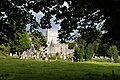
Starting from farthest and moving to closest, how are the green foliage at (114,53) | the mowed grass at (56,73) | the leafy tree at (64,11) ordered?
the green foliage at (114,53)
the mowed grass at (56,73)
the leafy tree at (64,11)

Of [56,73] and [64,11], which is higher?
[64,11]

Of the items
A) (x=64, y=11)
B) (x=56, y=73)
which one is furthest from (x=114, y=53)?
(x=64, y=11)

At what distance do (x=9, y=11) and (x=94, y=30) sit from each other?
7713 millimetres

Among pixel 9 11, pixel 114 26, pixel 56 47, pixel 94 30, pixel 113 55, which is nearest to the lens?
pixel 9 11

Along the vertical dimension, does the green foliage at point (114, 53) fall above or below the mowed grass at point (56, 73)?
above

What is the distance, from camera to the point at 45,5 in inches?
677

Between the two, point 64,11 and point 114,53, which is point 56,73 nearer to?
point 64,11

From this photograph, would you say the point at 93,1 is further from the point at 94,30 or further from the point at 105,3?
the point at 94,30

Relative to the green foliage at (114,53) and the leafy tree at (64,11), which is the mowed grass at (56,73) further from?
the green foliage at (114,53)

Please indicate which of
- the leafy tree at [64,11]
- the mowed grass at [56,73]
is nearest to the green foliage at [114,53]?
the mowed grass at [56,73]

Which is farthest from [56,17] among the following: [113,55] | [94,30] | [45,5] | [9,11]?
[113,55]

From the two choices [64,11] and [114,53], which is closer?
[64,11]

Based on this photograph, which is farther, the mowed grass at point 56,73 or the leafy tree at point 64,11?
the mowed grass at point 56,73

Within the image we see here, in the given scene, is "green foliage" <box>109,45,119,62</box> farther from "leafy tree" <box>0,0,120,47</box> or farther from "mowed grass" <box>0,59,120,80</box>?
"leafy tree" <box>0,0,120,47</box>
